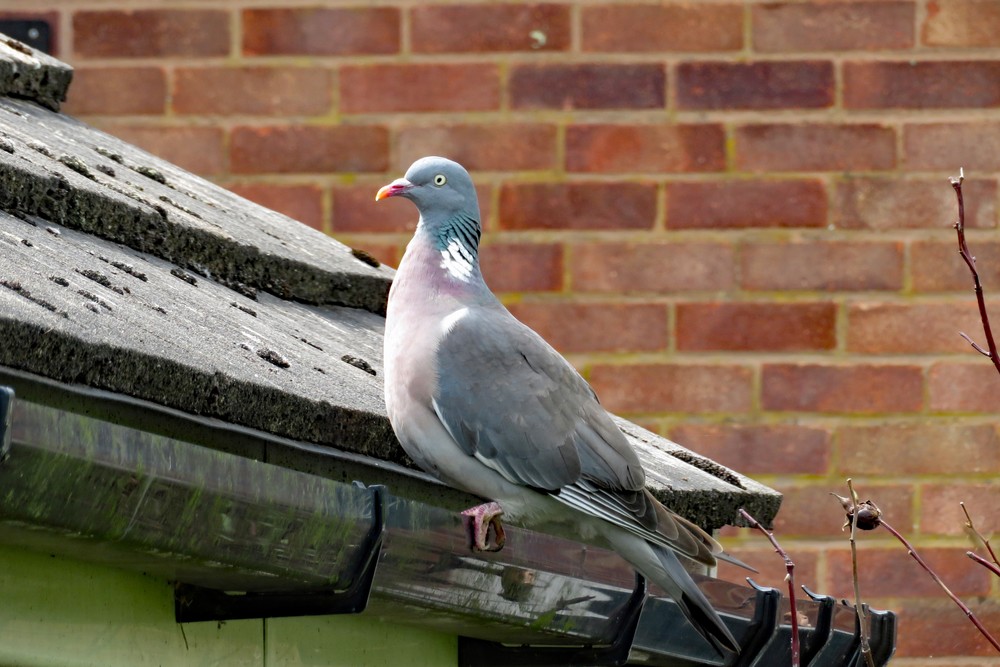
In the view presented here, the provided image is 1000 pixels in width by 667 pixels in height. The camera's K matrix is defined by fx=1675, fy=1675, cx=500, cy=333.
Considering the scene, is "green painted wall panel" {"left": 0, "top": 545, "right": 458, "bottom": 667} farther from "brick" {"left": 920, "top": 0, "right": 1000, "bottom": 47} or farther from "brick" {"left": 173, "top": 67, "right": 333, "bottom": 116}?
"brick" {"left": 920, "top": 0, "right": 1000, "bottom": 47}

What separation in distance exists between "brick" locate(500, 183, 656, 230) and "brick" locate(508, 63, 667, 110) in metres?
0.20

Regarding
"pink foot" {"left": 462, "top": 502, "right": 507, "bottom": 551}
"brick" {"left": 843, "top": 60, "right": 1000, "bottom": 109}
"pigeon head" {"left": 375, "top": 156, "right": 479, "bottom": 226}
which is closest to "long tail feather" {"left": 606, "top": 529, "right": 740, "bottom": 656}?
"pink foot" {"left": 462, "top": 502, "right": 507, "bottom": 551}

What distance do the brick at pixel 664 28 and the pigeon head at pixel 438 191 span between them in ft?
4.69

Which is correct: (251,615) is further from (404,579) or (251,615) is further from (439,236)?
(439,236)

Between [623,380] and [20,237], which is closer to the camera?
[20,237]

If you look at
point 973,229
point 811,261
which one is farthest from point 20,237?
point 973,229

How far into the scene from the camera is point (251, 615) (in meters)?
1.91

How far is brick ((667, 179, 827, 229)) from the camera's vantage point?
4.14 m

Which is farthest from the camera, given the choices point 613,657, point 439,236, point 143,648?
point 439,236

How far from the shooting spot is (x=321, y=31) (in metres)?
4.23

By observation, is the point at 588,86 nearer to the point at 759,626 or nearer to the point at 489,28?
the point at 489,28

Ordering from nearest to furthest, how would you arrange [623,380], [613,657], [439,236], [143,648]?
[143,648] < [613,657] < [439,236] < [623,380]

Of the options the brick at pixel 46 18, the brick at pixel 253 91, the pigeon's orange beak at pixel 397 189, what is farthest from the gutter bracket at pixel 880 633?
the brick at pixel 46 18

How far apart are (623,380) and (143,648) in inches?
91.5
